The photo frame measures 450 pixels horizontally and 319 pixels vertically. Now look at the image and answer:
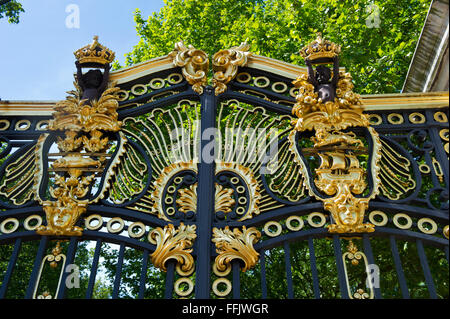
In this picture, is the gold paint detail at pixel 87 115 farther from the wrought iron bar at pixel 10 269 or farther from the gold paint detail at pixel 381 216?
the gold paint detail at pixel 381 216

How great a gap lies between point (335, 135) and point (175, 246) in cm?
172

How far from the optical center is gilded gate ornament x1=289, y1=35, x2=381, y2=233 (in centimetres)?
362

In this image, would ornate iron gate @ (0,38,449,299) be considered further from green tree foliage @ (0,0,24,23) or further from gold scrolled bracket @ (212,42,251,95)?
green tree foliage @ (0,0,24,23)

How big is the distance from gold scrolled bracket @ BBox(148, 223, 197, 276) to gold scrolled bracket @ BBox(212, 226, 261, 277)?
0.65ft

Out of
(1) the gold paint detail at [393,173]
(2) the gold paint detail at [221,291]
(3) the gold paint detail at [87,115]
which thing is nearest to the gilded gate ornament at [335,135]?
(1) the gold paint detail at [393,173]

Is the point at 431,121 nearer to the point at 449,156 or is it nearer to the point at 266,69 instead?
the point at 449,156

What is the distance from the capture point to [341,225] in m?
3.55

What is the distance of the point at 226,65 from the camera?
176 inches

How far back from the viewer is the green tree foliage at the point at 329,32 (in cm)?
664

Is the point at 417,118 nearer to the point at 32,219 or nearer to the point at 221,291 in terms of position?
the point at 221,291

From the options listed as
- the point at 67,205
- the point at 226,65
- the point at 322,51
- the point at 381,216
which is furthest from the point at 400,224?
the point at 67,205

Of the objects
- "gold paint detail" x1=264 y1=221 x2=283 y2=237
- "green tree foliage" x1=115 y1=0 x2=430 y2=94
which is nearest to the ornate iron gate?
"gold paint detail" x1=264 y1=221 x2=283 y2=237

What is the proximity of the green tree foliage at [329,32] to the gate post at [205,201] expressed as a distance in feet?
9.48
